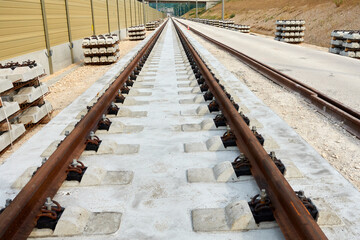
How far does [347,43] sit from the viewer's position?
47.8ft

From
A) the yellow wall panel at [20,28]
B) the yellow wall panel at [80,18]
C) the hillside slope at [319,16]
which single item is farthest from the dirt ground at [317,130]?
the hillside slope at [319,16]

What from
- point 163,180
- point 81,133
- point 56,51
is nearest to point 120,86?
point 81,133

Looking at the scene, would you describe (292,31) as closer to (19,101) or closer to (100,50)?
(100,50)

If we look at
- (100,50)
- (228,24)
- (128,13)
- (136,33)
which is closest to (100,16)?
(136,33)

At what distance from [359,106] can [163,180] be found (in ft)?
16.7

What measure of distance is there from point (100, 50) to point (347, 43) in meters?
11.6

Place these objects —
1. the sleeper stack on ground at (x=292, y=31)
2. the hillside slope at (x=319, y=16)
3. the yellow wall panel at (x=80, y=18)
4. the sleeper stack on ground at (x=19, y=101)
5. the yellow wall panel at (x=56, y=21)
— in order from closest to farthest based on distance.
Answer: the sleeper stack on ground at (x=19, y=101)
the yellow wall panel at (x=56, y=21)
the yellow wall panel at (x=80, y=18)
the sleeper stack on ground at (x=292, y=31)
the hillside slope at (x=319, y=16)

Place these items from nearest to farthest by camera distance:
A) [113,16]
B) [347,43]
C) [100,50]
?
[100,50], [347,43], [113,16]

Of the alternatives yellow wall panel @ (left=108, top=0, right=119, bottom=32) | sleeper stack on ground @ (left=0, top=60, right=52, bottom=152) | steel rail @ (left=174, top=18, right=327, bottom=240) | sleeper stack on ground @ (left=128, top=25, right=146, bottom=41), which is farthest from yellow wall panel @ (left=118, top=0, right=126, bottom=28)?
steel rail @ (left=174, top=18, right=327, bottom=240)

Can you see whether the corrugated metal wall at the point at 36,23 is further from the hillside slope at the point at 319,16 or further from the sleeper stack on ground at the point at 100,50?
the hillside slope at the point at 319,16

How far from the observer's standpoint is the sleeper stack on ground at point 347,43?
14.1 m

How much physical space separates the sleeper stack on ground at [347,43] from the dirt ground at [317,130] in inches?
353

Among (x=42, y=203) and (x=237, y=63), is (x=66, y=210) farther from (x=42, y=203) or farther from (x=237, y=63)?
(x=237, y=63)

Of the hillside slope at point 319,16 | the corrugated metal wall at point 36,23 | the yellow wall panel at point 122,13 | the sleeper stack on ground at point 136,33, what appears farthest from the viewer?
the yellow wall panel at point 122,13
